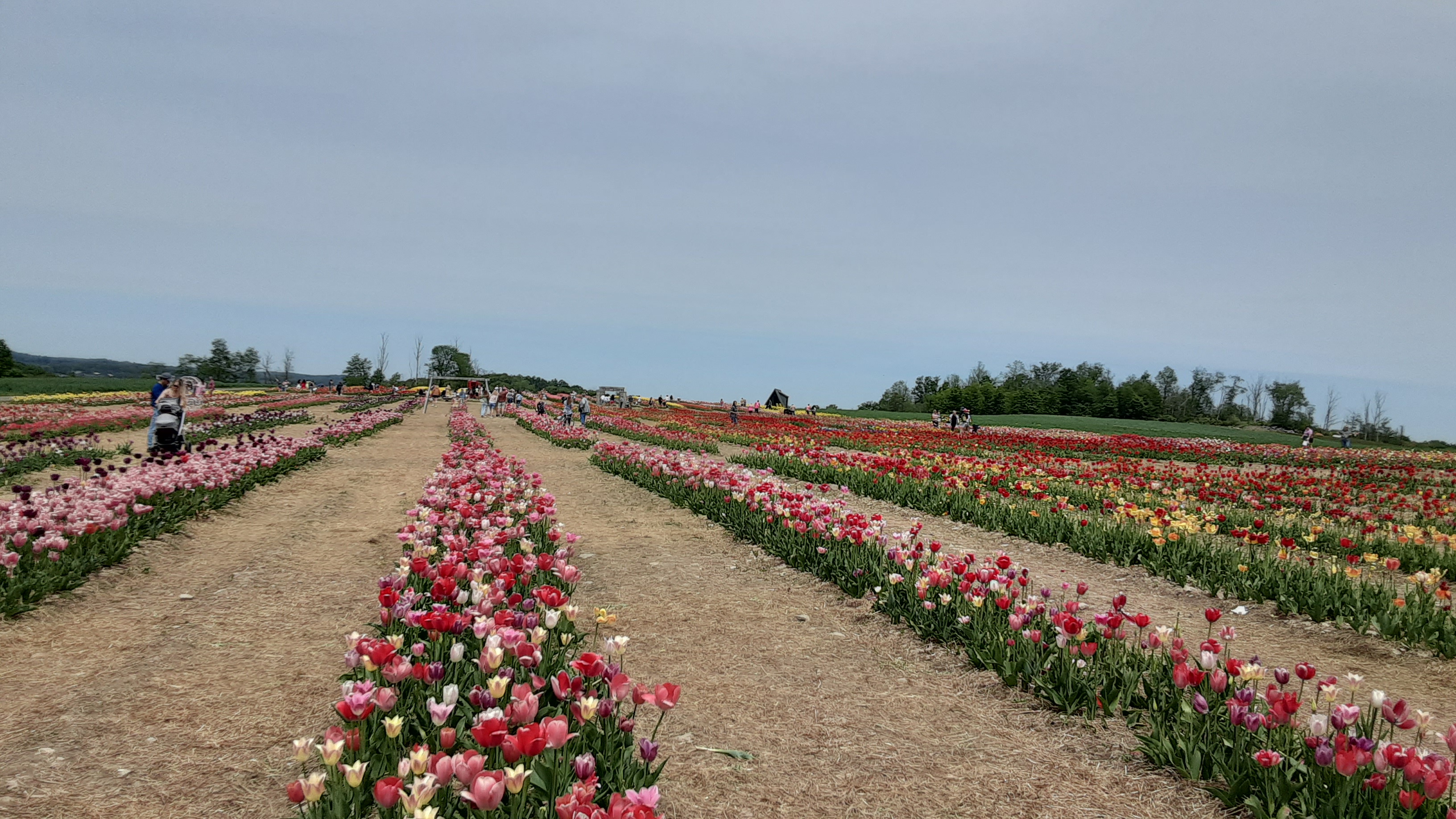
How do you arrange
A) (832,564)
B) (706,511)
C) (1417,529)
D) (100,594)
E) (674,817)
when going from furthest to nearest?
(706,511), (1417,529), (832,564), (100,594), (674,817)

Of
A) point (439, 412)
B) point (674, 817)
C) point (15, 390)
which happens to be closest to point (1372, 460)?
point (674, 817)

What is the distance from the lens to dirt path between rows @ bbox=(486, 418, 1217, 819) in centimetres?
354

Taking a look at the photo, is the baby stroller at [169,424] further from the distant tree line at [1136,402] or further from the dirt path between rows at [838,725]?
the distant tree line at [1136,402]

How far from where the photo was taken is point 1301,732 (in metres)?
3.76

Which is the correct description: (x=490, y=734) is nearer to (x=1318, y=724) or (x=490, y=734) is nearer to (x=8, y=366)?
(x=1318, y=724)

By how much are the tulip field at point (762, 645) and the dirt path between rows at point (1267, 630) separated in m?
0.04

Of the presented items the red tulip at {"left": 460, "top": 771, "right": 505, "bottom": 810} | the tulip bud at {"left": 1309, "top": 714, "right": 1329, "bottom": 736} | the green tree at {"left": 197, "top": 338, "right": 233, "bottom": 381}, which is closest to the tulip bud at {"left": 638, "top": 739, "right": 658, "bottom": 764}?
the red tulip at {"left": 460, "top": 771, "right": 505, "bottom": 810}

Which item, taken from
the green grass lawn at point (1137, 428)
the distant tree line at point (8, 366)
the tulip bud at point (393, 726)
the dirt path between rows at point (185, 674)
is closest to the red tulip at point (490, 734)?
the tulip bud at point (393, 726)

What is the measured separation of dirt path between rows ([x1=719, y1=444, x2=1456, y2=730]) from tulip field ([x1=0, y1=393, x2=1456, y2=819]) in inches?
1.6

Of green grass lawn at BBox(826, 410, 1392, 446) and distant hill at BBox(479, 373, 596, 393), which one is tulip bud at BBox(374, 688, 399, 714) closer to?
green grass lawn at BBox(826, 410, 1392, 446)

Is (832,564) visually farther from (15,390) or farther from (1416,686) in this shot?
(15,390)

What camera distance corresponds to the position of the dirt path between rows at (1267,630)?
5316 millimetres

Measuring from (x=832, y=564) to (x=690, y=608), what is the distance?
5.70 feet

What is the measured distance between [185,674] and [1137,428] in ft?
226
